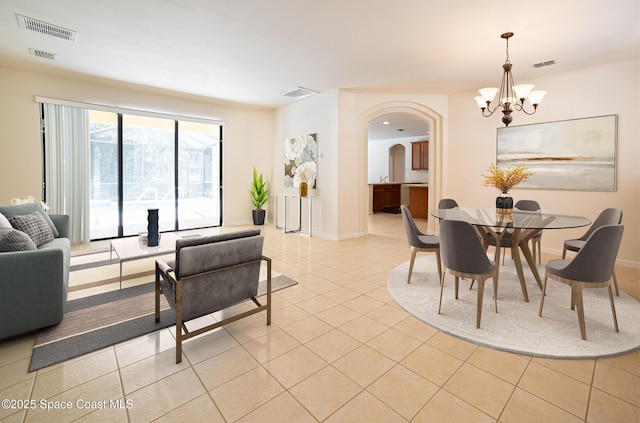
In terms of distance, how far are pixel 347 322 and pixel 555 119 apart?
4.82 meters

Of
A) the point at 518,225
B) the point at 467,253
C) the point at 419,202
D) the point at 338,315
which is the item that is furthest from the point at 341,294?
the point at 419,202

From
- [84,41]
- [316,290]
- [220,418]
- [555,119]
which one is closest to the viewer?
[220,418]

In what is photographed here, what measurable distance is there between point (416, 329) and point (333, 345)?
0.74 metres

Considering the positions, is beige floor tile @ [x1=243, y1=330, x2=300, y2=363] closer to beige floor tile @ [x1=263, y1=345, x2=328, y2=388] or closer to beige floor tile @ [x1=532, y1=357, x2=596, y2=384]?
beige floor tile @ [x1=263, y1=345, x2=328, y2=388]

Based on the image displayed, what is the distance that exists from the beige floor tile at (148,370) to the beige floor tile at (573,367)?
8.01 ft

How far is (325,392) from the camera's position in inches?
69.1

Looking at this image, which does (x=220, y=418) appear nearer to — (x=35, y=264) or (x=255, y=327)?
(x=255, y=327)

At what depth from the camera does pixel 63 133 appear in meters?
5.23

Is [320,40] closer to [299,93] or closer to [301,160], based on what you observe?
[299,93]

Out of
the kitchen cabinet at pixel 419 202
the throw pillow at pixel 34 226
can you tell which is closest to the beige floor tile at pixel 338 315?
the throw pillow at pixel 34 226

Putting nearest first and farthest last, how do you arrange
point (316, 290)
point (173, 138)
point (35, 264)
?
point (35, 264)
point (316, 290)
point (173, 138)

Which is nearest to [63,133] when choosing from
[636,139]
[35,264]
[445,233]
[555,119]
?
[35,264]

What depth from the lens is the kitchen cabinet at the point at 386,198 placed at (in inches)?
410

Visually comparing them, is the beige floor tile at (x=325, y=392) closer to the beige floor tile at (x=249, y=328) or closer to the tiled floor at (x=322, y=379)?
the tiled floor at (x=322, y=379)
